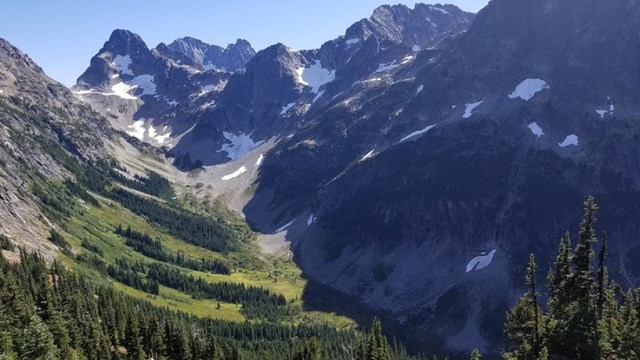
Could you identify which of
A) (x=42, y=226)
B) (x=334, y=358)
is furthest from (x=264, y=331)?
(x=42, y=226)

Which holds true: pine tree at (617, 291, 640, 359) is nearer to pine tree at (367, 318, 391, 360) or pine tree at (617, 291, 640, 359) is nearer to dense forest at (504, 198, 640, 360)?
dense forest at (504, 198, 640, 360)

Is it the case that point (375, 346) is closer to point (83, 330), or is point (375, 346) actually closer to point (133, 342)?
point (133, 342)

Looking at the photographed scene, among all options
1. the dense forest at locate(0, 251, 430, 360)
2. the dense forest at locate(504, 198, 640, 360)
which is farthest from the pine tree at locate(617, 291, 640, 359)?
the dense forest at locate(0, 251, 430, 360)

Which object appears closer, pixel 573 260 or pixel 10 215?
pixel 573 260

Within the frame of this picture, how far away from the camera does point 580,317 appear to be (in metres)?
60.7

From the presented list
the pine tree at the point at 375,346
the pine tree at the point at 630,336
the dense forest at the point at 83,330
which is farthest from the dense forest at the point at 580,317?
the dense forest at the point at 83,330

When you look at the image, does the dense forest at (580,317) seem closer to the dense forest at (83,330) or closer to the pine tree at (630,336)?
the pine tree at (630,336)

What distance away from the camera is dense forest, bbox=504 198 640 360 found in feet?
193

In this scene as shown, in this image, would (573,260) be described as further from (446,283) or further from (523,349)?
(446,283)

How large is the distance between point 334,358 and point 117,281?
88.8 m

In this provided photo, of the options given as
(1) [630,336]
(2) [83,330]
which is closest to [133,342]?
(2) [83,330]

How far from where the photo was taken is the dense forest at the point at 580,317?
58875mm

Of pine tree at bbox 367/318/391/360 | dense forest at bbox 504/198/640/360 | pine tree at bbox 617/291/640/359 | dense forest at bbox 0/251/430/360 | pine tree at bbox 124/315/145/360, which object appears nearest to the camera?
dense forest at bbox 504/198/640/360

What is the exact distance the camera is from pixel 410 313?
19088 centimetres
